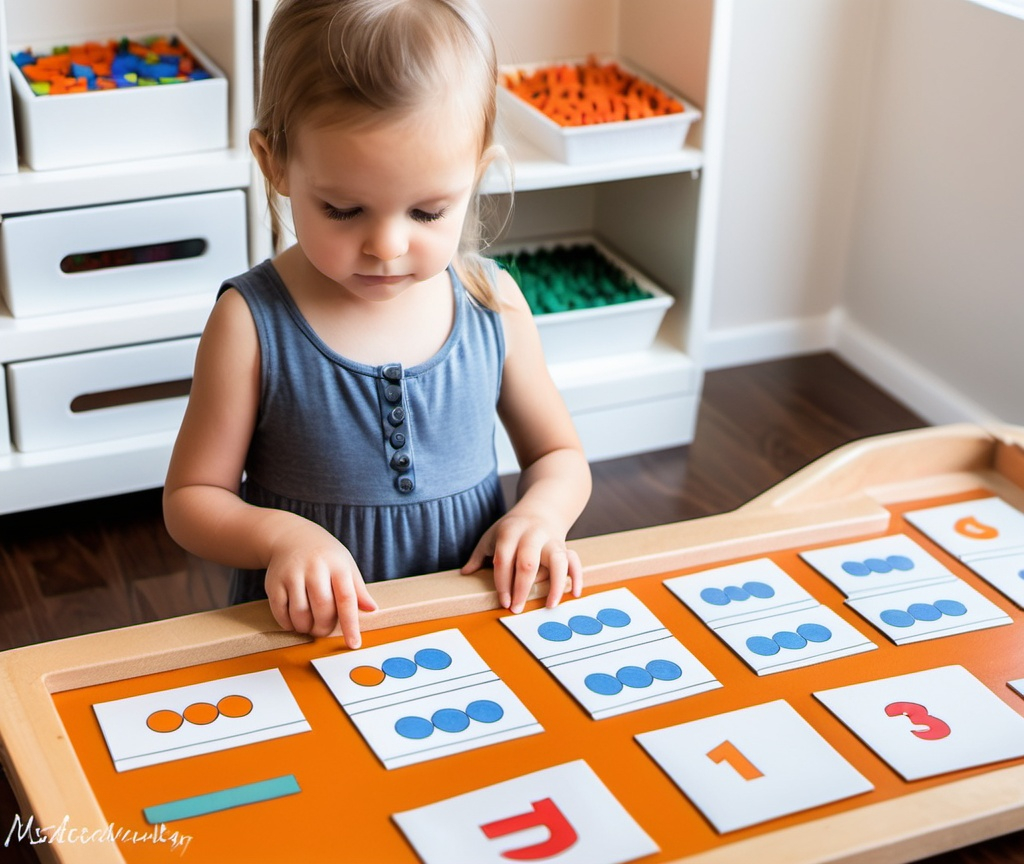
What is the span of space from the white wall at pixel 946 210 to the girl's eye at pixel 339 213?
1350mm

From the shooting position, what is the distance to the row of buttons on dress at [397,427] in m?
1.02

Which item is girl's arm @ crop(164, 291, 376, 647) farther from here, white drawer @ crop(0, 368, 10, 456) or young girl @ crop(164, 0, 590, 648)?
white drawer @ crop(0, 368, 10, 456)

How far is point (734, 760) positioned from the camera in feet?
2.48

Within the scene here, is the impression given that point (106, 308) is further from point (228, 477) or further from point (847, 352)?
point (847, 352)

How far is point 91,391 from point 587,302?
0.70 metres

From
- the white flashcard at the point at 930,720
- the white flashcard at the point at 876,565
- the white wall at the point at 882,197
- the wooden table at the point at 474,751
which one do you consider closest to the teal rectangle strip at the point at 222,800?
the wooden table at the point at 474,751

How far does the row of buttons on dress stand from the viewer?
102 cm

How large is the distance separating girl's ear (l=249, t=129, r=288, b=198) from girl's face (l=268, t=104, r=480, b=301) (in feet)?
0.06

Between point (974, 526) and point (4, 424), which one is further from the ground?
point (974, 526)

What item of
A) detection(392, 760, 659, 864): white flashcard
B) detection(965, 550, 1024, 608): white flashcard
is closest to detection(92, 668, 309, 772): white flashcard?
detection(392, 760, 659, 864): white flashcard

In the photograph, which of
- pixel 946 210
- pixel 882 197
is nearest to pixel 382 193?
pixel 946 210

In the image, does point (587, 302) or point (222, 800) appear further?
point (587, 302)

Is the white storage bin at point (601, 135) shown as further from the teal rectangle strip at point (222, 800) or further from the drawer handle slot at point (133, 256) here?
the teal rectangle strip at point (222, 800)

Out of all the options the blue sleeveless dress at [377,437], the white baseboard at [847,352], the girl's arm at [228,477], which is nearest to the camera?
the girl's arm at [228,477]
